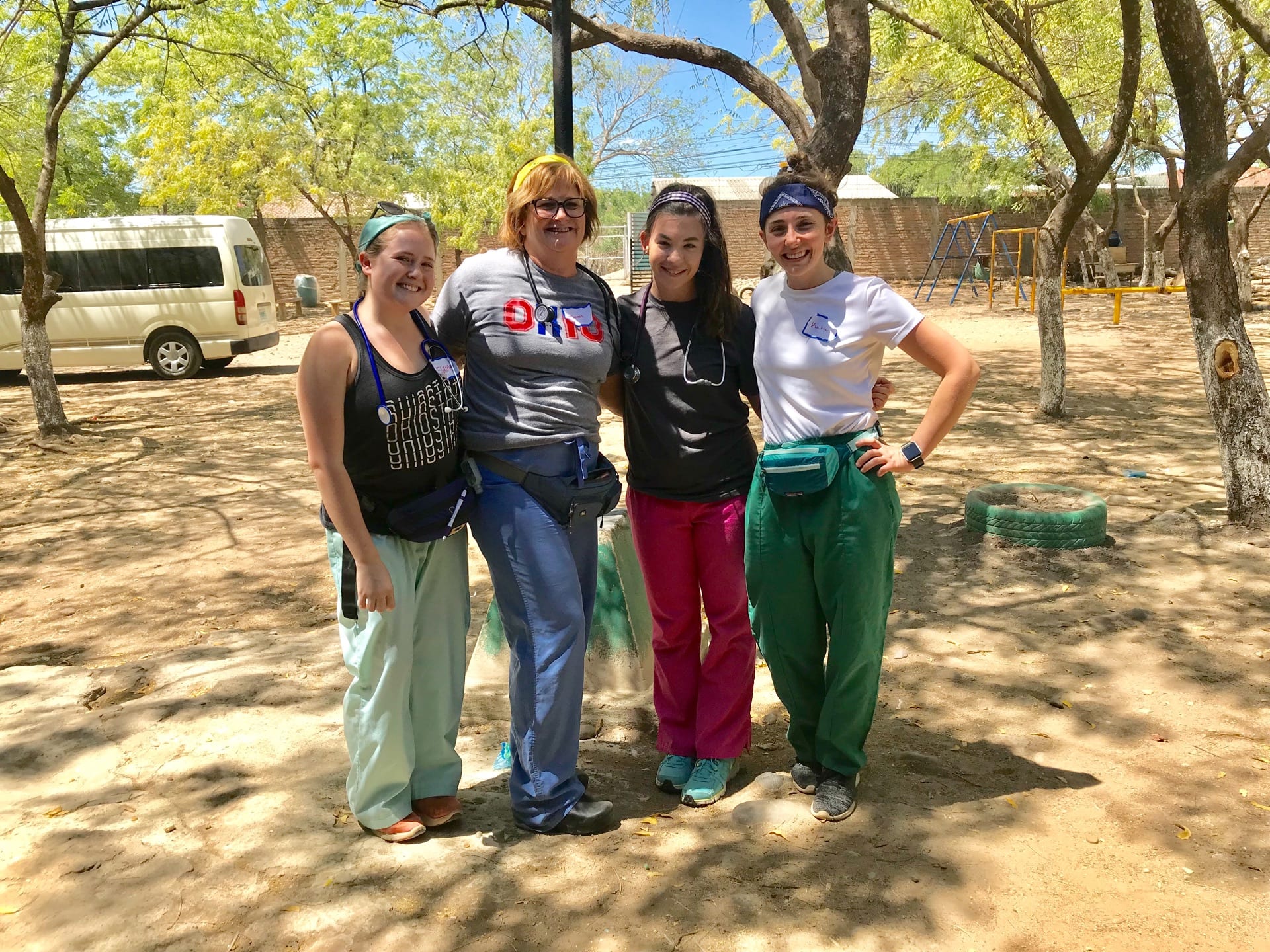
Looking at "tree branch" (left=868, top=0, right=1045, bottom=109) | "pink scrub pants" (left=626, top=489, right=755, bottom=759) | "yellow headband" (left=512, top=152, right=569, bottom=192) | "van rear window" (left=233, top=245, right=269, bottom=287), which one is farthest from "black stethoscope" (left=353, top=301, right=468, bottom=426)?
"van rear window" (left=233, top=245, right=269, bottom=287)

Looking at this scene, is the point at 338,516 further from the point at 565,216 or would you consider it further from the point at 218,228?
the point at 218,228

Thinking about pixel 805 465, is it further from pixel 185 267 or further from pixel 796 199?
pixel 185 267

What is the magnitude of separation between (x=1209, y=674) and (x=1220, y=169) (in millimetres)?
2925

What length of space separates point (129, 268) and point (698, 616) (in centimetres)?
1371

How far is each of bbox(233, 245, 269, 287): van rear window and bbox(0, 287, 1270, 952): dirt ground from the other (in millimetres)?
9179

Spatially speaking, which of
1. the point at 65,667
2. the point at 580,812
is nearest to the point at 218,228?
the point at 65,667

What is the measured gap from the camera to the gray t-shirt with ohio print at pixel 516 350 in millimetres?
2760

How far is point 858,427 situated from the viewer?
286cm

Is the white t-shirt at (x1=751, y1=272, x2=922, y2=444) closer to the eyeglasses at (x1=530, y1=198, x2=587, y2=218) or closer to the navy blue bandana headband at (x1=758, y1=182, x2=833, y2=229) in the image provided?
the navy blue bandana headband at (x1=758, y1=182, x2=833, y2=229)

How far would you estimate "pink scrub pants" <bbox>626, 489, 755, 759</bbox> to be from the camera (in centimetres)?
308

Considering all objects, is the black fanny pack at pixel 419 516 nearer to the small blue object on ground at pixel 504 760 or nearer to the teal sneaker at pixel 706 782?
the small blue object on ground at pixel 504 760

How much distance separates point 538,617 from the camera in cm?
279

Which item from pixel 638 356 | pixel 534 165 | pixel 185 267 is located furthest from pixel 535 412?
pixel 185 267

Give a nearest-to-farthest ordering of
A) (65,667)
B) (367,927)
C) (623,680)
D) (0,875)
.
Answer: (367,927)
(0,875)
(623,680)
(65,667)
